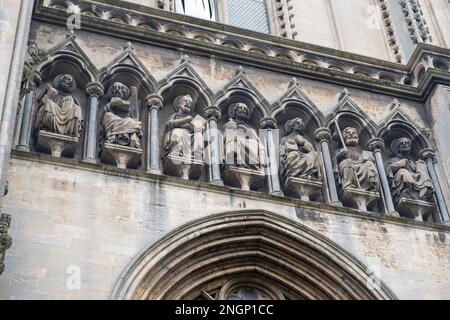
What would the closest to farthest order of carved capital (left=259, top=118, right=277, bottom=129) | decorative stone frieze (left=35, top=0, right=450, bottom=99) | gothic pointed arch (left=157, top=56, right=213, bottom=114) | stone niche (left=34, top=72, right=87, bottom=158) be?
1. stone niche (left=34, top=72, right=87, bottom=158)
2. gothic pointed arch (left=157, top=56, right=213, bottom=114)
3. carved capital (left=259, top=118, right=277, bottom=129)
4. decorative stone frieze (left=35, top=0, right=450, bottom=99)

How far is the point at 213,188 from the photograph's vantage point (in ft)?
37.4

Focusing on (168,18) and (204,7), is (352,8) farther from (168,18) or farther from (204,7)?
(168,18)

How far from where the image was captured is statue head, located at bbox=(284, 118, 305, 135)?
42.4 ft

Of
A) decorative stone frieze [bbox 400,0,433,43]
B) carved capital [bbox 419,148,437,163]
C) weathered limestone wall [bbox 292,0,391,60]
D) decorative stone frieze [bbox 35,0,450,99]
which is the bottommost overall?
carved capital [bbox 419,148,437,163]

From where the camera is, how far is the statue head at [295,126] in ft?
42.4

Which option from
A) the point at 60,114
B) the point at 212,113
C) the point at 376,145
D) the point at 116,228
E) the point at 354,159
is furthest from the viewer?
the point at 376,145

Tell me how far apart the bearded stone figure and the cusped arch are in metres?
1.29

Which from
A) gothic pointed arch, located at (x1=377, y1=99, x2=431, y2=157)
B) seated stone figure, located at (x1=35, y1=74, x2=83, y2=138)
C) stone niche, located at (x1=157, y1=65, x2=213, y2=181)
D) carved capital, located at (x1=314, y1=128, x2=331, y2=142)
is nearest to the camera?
seated stone figure, located at (x1=35, y1=74, x2=83, y2=138)

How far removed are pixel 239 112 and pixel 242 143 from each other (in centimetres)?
60

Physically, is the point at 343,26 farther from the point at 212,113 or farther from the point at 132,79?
the point at 132,79

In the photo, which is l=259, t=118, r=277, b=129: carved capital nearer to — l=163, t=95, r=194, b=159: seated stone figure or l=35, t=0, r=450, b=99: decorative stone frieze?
l=163, t=95, r=194, b=159: seated stone figure

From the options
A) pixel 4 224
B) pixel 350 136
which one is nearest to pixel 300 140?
pixel 350 136

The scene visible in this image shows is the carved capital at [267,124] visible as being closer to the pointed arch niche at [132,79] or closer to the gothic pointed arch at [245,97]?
the gothic pointed arch at [245,97]

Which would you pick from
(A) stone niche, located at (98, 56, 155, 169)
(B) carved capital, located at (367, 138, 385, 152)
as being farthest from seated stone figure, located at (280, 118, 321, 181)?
(A) stone niche, located at (98, 56, 155, 169)
